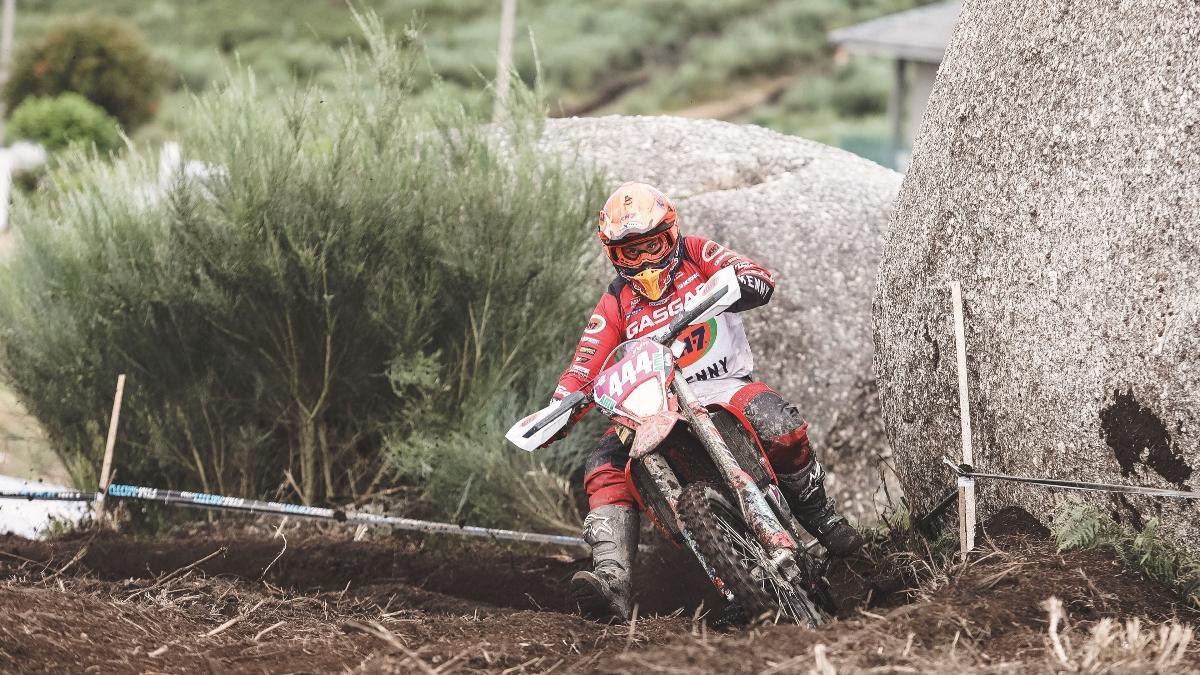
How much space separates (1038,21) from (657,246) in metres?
1.42

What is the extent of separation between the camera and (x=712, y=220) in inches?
306

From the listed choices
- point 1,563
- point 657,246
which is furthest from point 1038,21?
point 1,563

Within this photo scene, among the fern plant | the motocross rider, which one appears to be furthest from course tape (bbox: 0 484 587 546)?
the fern plant

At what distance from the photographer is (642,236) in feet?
16.9

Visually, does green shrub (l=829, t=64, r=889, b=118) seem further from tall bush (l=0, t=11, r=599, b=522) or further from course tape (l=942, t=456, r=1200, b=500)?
course tape (l=942, t=456, r=1200, b=500)

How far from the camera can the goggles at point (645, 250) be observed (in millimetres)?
5191

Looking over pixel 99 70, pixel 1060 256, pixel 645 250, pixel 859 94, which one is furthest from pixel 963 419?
pixel 859 94

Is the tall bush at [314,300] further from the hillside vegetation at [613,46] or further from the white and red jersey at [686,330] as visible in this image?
the hillside vegetation at [613,46]

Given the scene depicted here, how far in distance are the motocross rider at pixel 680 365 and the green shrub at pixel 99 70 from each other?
77.1ft

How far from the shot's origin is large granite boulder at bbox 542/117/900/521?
24.7 feet

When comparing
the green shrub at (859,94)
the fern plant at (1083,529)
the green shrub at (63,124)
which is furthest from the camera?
the green shrub at (859,94)

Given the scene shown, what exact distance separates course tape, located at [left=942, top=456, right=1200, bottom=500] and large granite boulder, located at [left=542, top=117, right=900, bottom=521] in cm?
248

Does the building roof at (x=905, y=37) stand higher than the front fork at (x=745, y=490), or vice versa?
the front fork at (x=745, y=490)

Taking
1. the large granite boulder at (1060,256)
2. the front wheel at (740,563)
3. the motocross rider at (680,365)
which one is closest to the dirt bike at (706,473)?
the front wheel at (740,563)
